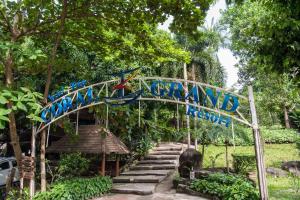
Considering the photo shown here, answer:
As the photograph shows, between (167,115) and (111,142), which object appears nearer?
(111,142)

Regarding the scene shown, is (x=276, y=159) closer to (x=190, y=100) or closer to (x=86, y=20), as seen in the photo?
(x=190, y=100)

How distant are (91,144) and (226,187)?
6748mm

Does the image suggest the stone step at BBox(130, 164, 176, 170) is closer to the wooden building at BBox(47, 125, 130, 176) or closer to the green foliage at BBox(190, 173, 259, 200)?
the wooden building at BBox(47, 125, 130, 176)

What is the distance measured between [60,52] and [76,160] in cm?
608

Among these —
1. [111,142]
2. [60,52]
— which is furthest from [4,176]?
[60,52]

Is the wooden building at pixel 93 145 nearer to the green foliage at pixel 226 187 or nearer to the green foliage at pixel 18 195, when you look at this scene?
the green foliage at pixel 226 187

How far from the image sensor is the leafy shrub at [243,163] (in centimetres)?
1395

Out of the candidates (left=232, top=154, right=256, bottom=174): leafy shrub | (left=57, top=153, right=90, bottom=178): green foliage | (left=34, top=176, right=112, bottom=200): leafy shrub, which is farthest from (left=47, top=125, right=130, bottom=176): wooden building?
(left=232, top=154, right=256, bottom=174): leafy shrub

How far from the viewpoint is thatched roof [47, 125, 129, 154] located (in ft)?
44.5

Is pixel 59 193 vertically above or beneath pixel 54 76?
beneath

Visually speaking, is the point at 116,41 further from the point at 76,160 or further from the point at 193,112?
the point at 76,160

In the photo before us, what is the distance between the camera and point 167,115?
22.7 metres

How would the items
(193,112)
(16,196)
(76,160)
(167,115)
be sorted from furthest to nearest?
(167,115)
(76,160)
(16,196)
(193,112)

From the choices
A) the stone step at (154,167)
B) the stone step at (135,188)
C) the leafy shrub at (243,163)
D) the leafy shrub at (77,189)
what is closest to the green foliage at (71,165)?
the leafy shrub at (77,189)
